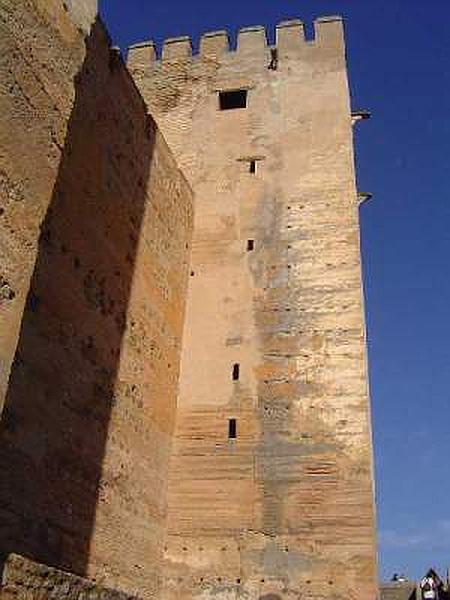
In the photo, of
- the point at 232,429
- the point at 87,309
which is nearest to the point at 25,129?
the point at 87,309

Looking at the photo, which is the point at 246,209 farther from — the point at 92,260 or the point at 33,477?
the point at 33,477

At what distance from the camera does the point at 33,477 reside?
6.09 metres

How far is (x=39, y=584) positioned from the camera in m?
2.96

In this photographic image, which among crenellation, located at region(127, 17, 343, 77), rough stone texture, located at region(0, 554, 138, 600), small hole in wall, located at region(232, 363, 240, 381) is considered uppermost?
crenellation, located at region(127, 17, 343, 77)

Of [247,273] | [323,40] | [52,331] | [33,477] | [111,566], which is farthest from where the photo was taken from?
[323,40]

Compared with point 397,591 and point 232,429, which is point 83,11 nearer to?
→ point 232,429

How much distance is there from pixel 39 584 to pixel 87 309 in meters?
4.57

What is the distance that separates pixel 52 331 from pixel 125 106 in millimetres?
3458

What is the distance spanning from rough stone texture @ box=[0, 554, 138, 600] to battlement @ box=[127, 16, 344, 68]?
10.7 metres

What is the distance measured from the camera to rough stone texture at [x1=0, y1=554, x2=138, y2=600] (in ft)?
9.23

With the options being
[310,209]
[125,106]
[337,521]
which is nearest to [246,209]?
[310,209]

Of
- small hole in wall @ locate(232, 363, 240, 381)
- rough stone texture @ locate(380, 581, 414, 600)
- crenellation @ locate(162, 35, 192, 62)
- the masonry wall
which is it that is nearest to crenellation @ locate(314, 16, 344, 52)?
crenellation @ locate(162, 35, 192, 62)

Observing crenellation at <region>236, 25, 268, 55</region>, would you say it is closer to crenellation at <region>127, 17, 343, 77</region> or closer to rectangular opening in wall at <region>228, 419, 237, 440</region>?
crenellation at <region>127, 17, 343, 77</region>

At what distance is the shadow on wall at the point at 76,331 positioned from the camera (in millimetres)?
6027
